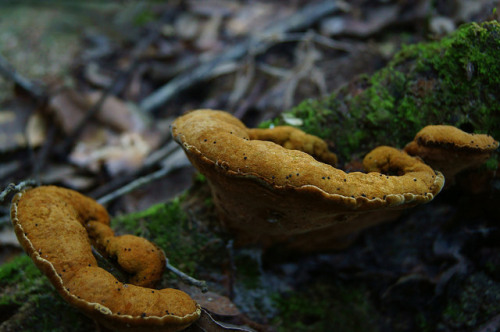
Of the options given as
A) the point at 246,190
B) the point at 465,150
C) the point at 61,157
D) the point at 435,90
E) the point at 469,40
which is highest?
the point at 469,40

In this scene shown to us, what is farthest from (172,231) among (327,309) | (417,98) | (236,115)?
(236,115)

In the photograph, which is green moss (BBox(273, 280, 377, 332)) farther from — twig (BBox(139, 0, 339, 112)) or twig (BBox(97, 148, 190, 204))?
twig (BBox(139, 0, 339, 112))

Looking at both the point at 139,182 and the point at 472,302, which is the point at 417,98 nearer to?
the point at 472,302

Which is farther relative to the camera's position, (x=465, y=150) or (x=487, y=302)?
(x=487, y=302)

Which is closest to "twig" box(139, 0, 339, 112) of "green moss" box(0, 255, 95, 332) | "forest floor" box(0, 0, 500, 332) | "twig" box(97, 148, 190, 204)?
"forest floor" box(0, 0, 500, 332)

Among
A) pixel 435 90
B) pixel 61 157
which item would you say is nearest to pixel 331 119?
pixel 435 90

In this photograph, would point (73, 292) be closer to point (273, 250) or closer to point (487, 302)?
point (273, 250)
